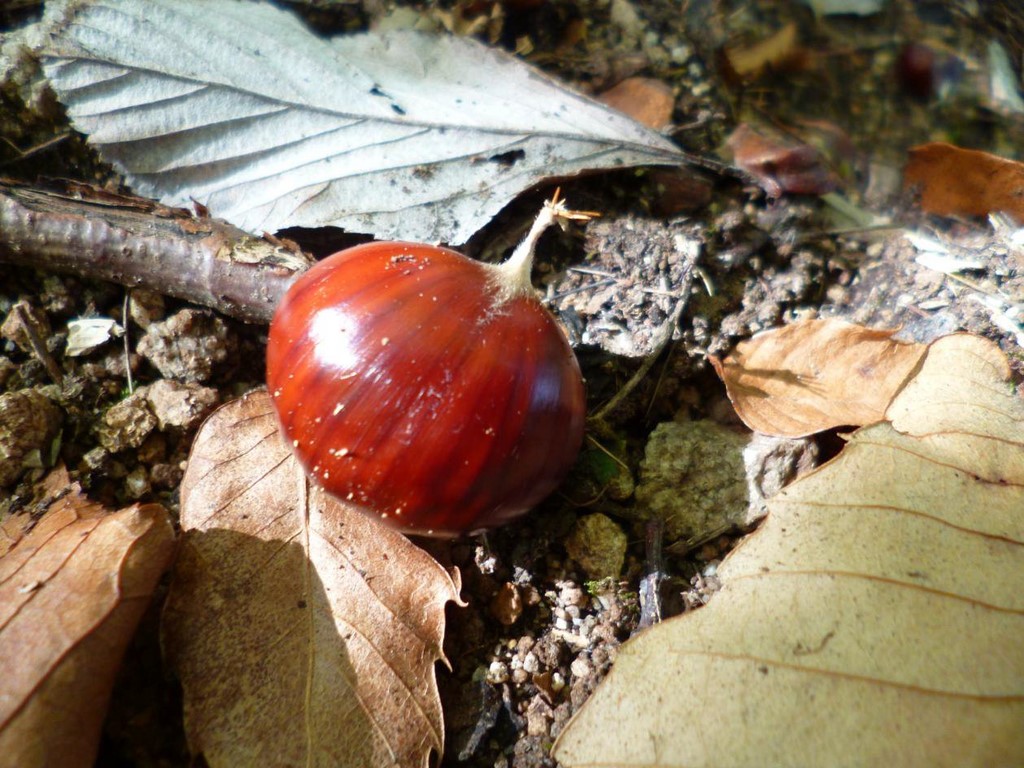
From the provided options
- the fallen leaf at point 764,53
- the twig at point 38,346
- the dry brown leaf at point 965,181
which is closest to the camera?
the twig at point 38,346

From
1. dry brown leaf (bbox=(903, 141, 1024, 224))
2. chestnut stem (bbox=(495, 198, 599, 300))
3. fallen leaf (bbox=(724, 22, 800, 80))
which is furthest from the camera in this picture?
fallen leaf (bbox=(724, 22, 800, 80))

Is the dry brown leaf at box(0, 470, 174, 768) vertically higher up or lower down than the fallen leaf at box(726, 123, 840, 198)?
lower down

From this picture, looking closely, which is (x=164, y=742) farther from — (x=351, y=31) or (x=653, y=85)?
(x=653, y=85)

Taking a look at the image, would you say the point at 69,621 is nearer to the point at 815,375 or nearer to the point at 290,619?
the point at 290,619

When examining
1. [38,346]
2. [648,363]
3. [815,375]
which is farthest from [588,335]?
[38,346]

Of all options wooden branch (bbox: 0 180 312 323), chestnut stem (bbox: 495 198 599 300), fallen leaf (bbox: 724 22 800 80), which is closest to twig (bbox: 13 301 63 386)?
wooden branch (bbox: 0 180 312 323)

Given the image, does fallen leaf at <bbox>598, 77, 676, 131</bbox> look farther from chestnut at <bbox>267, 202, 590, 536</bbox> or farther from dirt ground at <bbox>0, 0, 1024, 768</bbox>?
chestnut at <bbox>267, 202, 590, 536</bbox>

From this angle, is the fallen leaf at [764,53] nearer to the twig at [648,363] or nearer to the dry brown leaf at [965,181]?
the dry brown leaf at [965,181]

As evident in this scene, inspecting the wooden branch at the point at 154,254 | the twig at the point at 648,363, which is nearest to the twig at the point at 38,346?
the wooden branch at the point at 154,254
